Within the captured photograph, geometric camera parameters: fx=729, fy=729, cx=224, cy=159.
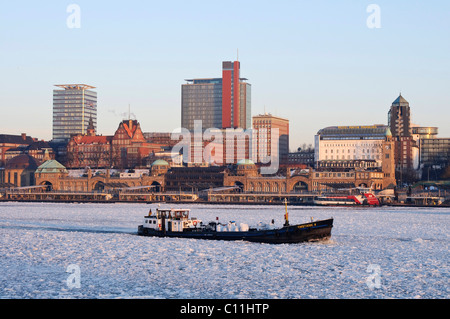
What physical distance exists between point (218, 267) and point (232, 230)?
22.8m

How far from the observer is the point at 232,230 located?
76.6 metres

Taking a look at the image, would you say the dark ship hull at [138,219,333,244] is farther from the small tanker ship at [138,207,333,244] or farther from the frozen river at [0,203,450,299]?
the frozen river at [0,203,450,299]

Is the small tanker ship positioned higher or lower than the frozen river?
higher

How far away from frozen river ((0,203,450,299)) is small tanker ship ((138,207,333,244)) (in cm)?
189

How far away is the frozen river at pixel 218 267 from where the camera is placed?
44125 millimetres

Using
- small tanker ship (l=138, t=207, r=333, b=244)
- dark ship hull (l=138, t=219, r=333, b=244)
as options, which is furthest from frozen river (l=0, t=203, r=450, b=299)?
small tanker ship (l=138, t=207, r=333, b=244)

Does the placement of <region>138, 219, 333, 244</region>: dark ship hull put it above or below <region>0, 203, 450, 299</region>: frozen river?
above

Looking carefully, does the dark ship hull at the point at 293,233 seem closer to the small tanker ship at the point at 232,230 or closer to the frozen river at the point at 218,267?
the small tanker ship at the point at 232,230

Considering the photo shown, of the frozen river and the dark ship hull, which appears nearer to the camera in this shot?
the frozen river

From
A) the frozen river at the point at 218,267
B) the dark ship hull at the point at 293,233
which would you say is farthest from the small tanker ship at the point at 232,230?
the frozen river at the point at 218,267

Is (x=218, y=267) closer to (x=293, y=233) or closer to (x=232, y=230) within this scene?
(x=293, y=233)

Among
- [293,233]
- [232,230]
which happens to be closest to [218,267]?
[293,233]

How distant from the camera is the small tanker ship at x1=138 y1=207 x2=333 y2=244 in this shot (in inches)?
2862
